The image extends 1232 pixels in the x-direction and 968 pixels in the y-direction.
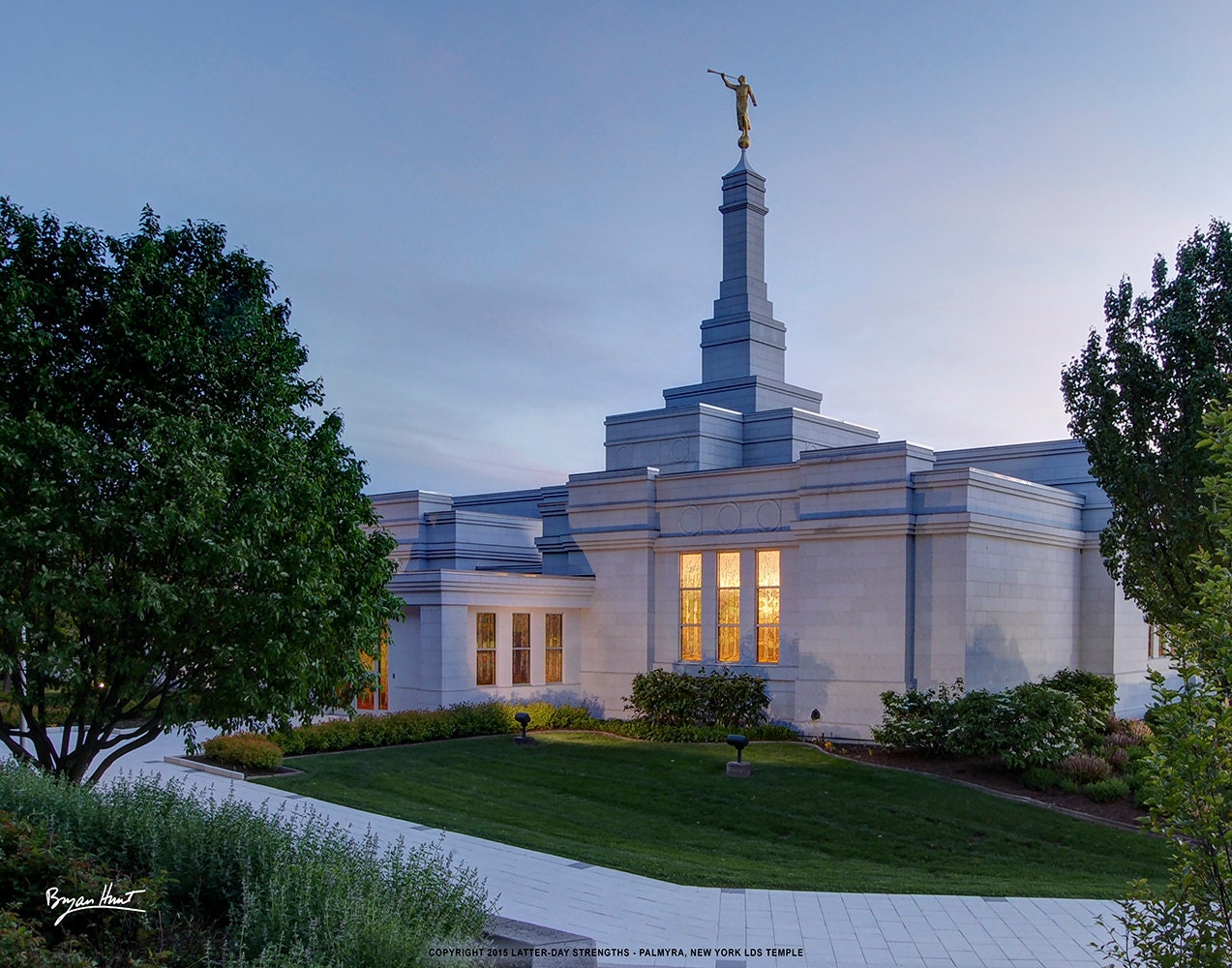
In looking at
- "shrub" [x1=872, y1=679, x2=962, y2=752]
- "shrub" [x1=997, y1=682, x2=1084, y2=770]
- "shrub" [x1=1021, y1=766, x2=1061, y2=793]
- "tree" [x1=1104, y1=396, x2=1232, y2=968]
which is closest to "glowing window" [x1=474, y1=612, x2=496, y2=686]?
"shrub" [x1=872, y1=679, x2=962, y2=752]

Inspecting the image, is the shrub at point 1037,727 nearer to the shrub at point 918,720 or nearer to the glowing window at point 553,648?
the shrub at point 918,720

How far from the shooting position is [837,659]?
20594 millimetres

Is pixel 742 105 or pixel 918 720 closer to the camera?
pixel 918 720

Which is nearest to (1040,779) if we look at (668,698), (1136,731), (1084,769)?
(1084,769)

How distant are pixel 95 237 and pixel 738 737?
11479mm

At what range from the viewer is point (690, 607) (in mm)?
22953

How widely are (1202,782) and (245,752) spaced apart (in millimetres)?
14088

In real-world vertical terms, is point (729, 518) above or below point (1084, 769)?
above

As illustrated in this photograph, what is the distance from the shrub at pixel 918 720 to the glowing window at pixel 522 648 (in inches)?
299

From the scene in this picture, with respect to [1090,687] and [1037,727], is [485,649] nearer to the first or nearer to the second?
[1037,727]

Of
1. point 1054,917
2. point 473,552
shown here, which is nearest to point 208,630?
point 1054,917

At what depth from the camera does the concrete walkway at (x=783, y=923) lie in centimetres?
816

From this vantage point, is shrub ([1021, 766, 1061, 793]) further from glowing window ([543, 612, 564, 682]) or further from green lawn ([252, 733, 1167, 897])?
glowing window ([543, 612, 564, 682])

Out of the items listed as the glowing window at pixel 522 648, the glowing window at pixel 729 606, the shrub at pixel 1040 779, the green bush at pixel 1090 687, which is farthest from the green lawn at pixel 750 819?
the green bush at pixel 1090 687
